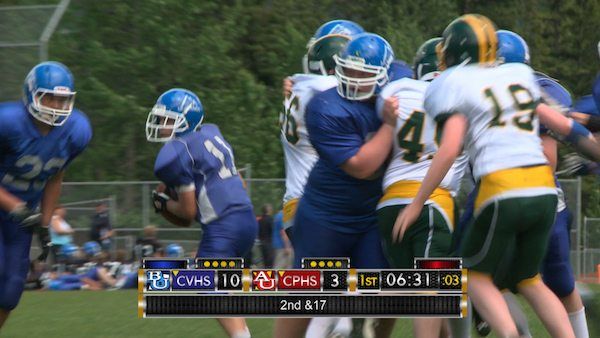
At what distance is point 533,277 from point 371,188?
89 cm

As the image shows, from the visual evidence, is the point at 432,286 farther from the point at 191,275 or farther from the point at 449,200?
the point at 191,275

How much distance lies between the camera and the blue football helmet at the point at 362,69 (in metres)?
5.58

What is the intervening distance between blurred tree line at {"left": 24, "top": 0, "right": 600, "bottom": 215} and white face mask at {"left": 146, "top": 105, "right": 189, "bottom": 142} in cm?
1993

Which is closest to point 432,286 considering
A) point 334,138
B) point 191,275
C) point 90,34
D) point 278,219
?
point 334,138

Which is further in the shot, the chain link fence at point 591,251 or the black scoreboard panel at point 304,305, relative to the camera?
the chain link fence at point 591,251

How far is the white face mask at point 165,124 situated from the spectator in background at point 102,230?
486 inches

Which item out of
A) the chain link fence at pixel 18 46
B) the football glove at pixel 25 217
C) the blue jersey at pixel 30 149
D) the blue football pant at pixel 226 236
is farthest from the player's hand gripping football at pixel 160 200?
the chain link fence at pixel 18 46

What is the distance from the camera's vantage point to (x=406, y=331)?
9109 millimetres

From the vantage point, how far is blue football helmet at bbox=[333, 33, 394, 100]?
18.3 ft

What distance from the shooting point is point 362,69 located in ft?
18.3

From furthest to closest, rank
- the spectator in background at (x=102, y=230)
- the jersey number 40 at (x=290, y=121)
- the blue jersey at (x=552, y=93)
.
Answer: the spectator in background at (x=102, y=230)
the jersey number 40 at (x=290, y=121)
the blue jersey at (x=552, y=93)

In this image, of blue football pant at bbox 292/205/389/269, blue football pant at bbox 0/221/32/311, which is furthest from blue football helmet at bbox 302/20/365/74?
blue football pant at bbox 0/221/32/311

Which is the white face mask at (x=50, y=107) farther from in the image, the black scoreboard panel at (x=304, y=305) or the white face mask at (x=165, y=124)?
the black scoreboard panel at (x=304, y=305)

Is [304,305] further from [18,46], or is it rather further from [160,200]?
[18,46]
